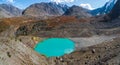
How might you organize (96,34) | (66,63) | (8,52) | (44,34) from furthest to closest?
(44,34)
(96,34)
(66,63)
(8,52)

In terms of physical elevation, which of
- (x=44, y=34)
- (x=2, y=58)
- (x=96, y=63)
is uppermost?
(x=2, y=58)

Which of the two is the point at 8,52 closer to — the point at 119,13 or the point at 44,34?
the point at 44,34

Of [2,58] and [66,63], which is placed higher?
[2,58]

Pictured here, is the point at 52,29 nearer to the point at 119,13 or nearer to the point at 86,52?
the point at 119,13

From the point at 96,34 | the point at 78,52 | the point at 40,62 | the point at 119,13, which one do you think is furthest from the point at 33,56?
the point at 119,13

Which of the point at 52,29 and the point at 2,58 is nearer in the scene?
the point at 2,58

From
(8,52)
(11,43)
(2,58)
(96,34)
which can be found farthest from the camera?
(96,34)
